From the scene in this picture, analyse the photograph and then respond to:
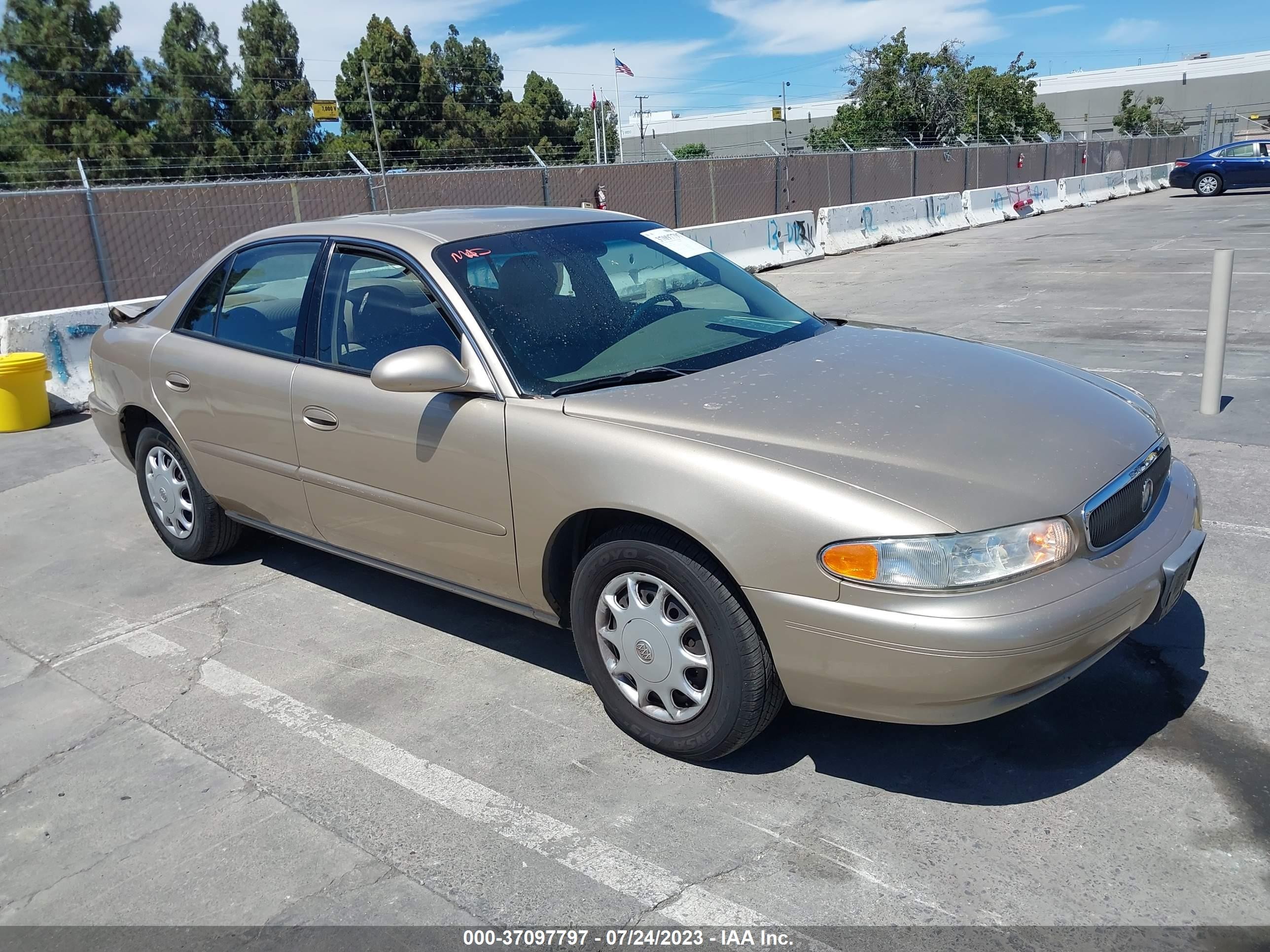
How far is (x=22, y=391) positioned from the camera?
27.5 feet

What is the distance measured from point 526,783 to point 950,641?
1.38 meters

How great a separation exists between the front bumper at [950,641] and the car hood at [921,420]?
22cm

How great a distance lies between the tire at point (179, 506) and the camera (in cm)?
505

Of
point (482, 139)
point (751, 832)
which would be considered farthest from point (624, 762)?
point (482, 139)

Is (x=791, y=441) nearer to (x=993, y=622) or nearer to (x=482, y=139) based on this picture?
(x=993, y=622)

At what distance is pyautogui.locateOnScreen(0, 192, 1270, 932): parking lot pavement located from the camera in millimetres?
2686

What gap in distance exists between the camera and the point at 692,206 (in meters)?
22.5

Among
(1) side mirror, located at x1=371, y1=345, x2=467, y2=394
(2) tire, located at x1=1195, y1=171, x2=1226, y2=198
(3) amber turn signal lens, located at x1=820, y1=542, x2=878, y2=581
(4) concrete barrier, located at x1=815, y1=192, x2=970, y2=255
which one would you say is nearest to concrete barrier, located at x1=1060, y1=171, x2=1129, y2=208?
(2) tire, located at x1=1195, y1=171, x2=1226, y2=198

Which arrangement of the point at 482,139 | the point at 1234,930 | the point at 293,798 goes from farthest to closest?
the point at 482,139
the point at 293,798
the point at 1234,930

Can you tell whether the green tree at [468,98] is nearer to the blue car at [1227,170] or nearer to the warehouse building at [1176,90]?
the blue car at [1227,170]

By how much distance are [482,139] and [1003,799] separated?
48375 mm

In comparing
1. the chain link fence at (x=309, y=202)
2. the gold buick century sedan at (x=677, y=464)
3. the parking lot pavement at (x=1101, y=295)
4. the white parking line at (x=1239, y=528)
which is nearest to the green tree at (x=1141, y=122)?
the chain link fence at (x=309, y=202)

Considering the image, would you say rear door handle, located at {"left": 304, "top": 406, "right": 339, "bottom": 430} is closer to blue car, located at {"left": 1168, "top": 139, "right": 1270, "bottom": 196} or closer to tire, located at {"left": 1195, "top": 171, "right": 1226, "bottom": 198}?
blue car, located at {"left": 1168, "top": 139, "right": 1270, "bottom": 196}

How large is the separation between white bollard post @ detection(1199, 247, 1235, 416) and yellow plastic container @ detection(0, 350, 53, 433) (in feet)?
28.2
